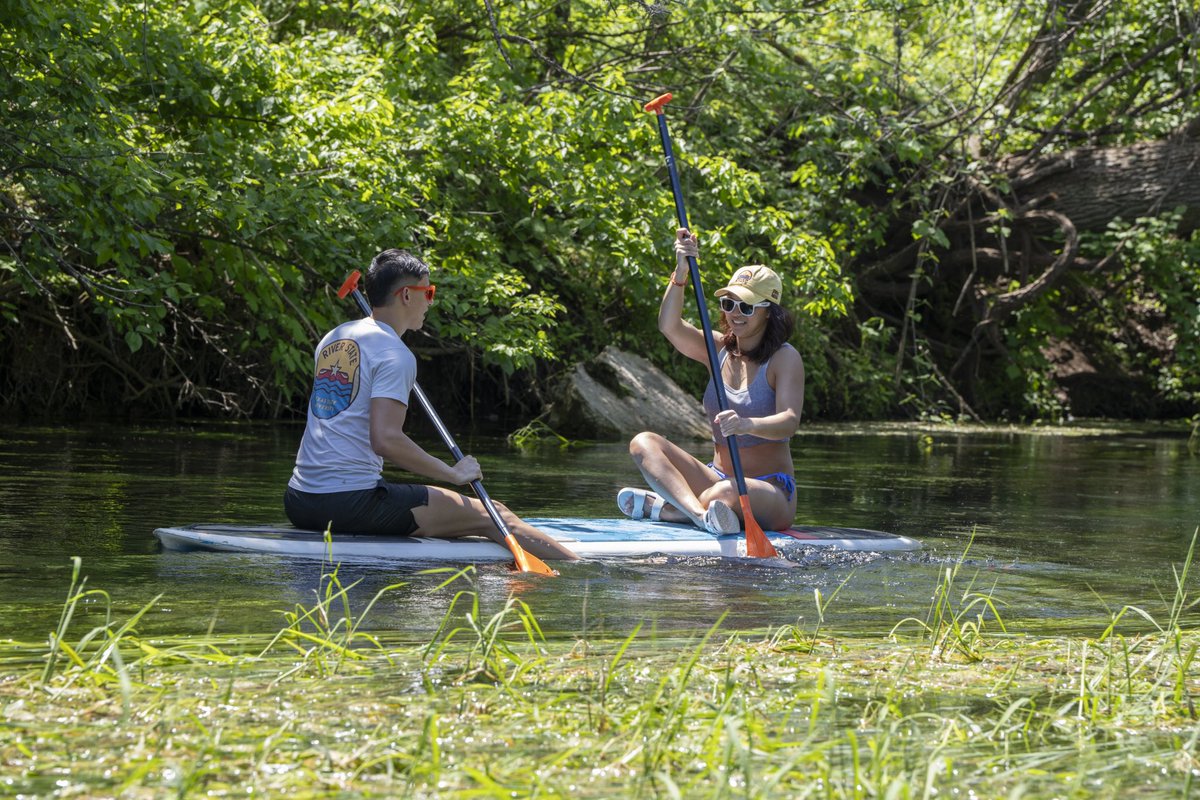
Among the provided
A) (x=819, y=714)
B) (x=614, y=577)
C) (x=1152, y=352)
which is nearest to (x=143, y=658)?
(x=819, y=714)

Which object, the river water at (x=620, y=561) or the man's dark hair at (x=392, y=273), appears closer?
the river water at (x=620, y=561)

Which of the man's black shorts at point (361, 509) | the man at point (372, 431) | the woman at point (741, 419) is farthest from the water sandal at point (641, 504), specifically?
the man's black shorts at point (361, 509)

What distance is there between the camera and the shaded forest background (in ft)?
29.3

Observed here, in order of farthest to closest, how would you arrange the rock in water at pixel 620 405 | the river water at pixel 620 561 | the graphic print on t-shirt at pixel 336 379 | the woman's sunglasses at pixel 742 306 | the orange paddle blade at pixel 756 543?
the rock in water at pixel 620 405
the woman's sunglasses at pixel 742 306
the orange paddle blade at pixel 756 543
the graphic print on t-shirt at pixel 336 379
the river water at pixel 620 561

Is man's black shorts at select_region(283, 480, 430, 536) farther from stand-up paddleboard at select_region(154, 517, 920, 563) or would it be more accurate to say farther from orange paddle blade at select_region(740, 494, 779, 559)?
orange paddle blade at select_region(740, 494, 779, 559)

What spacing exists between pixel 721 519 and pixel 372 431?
1.51 metres

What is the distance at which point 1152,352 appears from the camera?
734 inches

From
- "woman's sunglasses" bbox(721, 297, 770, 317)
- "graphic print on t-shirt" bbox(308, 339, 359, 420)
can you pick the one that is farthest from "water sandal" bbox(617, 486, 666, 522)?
"graphic print on t-shirt" bbox(308, 339, 359, 420)

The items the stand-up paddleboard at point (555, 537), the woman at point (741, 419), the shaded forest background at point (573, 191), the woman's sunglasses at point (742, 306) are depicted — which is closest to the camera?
the stand-up paddleboard at point (555, 537)

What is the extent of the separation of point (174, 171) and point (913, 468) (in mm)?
5396

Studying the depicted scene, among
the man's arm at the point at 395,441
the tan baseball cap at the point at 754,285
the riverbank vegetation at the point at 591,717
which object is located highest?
the tan baseball cap at the point at 754,285

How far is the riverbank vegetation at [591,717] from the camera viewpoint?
248 cm

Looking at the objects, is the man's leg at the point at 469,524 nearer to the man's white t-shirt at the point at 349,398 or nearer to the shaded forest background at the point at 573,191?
the man's white t-shirt at the point at 349,398

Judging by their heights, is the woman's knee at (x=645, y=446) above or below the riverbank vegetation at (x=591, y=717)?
above
